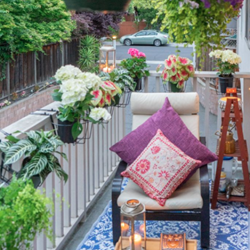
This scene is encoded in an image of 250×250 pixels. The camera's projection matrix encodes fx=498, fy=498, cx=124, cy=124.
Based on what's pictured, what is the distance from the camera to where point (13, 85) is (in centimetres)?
1109

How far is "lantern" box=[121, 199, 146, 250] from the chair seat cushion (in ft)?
1.84

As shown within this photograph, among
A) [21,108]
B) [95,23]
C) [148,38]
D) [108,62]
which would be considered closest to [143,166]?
[108,62]

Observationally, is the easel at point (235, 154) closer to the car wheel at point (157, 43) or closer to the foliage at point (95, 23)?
the foliage at point (95, 23)

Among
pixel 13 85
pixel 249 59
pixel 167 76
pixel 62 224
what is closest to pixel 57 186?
pixel 62 224

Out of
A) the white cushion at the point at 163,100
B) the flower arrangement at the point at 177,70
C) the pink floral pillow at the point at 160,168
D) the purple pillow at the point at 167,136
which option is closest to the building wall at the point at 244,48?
the flower arrangement at the point at 177,70

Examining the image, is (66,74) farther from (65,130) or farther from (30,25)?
(30,25)

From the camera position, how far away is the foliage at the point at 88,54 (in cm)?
1554

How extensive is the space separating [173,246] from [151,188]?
70 centimetres

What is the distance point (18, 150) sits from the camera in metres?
2.12

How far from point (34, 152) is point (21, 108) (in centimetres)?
928

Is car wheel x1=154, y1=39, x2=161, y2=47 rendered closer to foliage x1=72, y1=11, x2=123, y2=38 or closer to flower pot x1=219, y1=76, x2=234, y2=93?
foliage x1=72, y1=11, x2=123, y2=38

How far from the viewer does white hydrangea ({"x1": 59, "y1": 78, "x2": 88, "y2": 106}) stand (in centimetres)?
258

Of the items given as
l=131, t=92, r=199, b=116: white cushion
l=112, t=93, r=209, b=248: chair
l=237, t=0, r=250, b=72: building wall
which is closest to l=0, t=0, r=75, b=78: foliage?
l=237, t=0, r=250, b=72: building wall

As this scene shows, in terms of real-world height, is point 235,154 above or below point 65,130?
below
